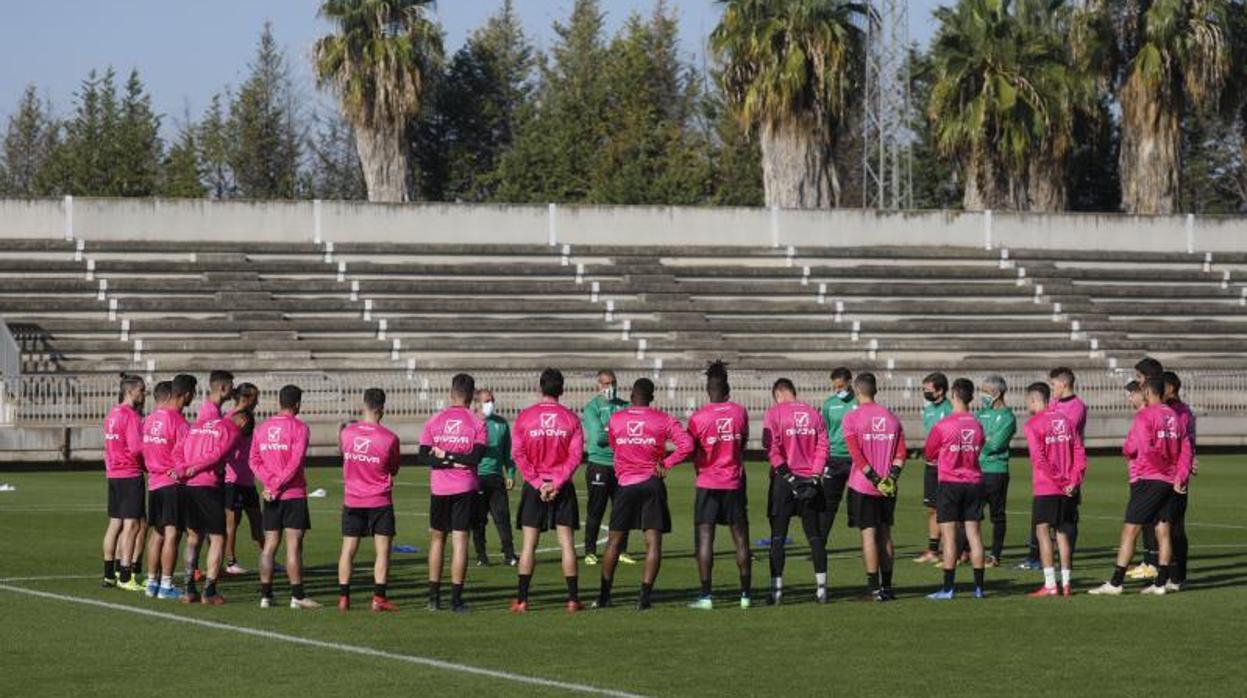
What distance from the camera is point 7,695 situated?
13.8 metres

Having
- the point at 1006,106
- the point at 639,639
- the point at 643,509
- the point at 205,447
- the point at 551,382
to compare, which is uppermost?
the point at 1006,106

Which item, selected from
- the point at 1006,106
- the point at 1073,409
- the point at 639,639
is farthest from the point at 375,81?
the point at 639,639

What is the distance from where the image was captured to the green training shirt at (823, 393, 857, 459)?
72.6 ft

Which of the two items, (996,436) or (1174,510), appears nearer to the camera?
(1174,510)

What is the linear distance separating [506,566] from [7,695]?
30.8 ft

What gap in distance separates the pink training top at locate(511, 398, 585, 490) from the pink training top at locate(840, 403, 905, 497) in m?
2.54

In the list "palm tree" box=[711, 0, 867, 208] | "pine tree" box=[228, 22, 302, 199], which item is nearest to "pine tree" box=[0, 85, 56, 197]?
"pine tree" box=[228, 22, 302, 199]

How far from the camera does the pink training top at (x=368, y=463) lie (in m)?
18.2

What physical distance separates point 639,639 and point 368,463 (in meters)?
3.08

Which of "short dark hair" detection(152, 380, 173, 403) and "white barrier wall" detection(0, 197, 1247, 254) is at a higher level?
"white barrier wall" detection(0, 197, 1247, 254)

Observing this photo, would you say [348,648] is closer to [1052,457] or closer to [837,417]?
[1052,457]

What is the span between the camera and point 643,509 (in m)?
18.5

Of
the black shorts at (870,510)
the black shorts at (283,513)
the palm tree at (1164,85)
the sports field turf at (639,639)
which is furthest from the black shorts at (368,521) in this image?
the palm tree at (1164,85)

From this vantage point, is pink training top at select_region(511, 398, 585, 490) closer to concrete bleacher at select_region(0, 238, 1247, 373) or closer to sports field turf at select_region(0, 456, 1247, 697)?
sports field turf at select_region(0, 456, 1247, 697)
